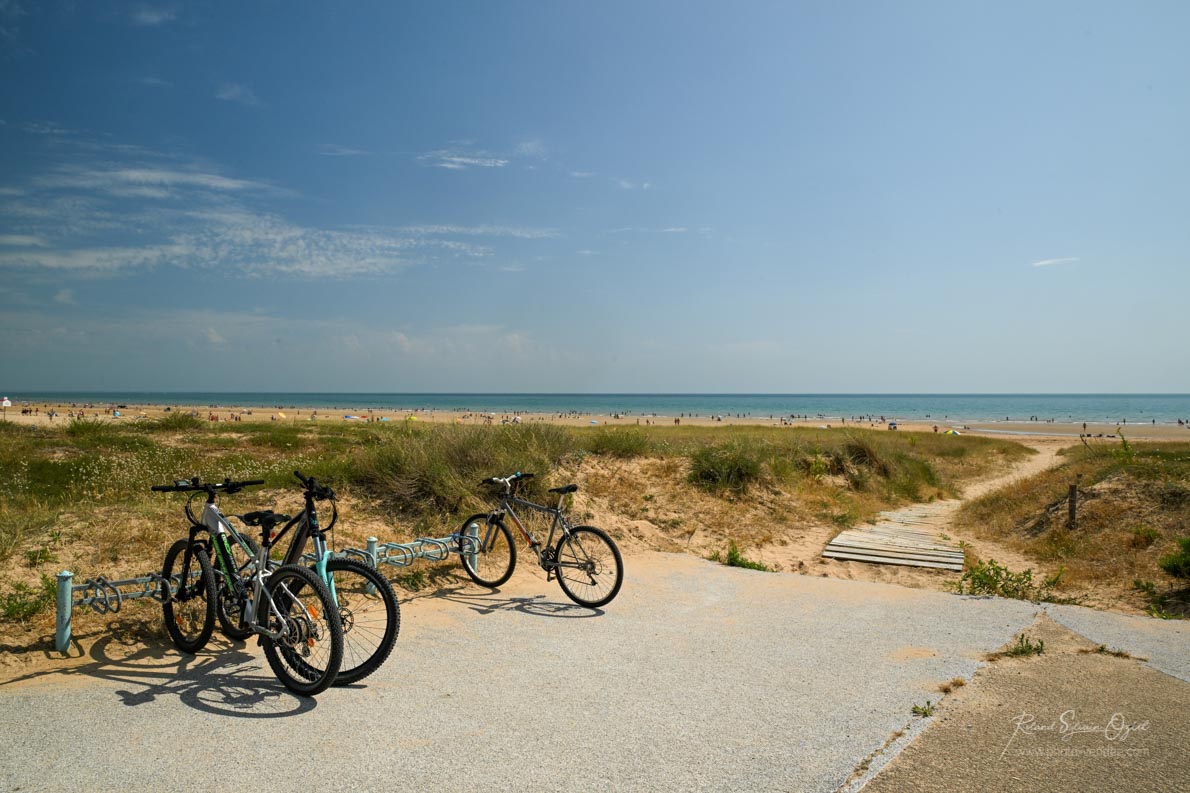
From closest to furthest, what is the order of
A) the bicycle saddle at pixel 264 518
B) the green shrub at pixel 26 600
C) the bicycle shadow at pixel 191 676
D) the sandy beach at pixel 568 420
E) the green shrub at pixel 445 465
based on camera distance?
1. the bicycle shadow at pixel 191 676
2. the bicycle saddle at pixel 264 518
3. the green shrub at pixel 26 600
4. the green shrub at pixel 445 465
5. the sandy beach at pixel 568 420

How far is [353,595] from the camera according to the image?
488 centimetres

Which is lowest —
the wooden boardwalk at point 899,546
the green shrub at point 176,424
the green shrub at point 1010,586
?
the wooden boardwalk at point 899,546

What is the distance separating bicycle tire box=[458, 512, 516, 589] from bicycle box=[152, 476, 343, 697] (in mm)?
2527

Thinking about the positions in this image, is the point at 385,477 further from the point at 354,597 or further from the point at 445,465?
the point at 354,597

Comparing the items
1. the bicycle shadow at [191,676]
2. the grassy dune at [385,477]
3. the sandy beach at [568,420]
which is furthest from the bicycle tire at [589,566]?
the sandy beach at [568,420]

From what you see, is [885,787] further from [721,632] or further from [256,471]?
[256,471]

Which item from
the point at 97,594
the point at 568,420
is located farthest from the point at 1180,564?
the point at 568,420

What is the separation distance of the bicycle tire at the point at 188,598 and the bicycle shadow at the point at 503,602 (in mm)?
1887

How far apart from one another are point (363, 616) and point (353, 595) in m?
0.17

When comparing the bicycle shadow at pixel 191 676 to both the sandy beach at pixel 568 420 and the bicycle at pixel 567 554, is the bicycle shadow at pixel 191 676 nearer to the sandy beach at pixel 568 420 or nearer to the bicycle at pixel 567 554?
the bicycle at pixel 567 554

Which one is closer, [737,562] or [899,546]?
[737,562]

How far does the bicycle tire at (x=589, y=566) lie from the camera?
259 inches

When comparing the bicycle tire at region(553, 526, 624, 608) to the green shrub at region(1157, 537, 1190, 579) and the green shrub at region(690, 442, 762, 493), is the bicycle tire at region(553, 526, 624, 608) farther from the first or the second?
the green shrub at region(690, 442, 762, 493)

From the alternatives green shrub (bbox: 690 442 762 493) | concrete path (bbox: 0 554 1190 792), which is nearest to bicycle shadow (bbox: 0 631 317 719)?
concrete path (bbox: 0 554 1190 792)
